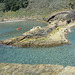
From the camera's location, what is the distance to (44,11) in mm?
106375

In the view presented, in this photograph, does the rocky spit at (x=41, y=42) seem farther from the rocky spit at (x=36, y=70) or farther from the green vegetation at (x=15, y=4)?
the green vegetation at (x=15, y=4)

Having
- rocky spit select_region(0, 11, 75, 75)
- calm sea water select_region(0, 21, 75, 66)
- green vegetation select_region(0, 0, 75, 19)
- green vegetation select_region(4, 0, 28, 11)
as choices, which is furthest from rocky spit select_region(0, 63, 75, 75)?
green vegetation select_region(4, 0, 28, 11)

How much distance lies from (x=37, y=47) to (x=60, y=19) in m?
37.7

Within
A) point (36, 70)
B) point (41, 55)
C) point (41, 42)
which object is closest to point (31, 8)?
point (41, 42)

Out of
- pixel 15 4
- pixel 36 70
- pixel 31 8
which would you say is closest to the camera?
pixel 36 70

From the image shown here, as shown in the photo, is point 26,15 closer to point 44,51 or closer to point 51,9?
point 51,9

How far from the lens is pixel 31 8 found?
120 m

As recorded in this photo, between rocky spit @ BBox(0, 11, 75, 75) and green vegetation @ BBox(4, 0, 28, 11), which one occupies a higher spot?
green vegetation @ BBox(4, 0, 28, 11)

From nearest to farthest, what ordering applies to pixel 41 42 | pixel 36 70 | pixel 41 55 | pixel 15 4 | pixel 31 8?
1. pixel 36 70
2. pixel 41 55
3. pixel 41 42
4. pixel 31 8
5. pixel 15 4

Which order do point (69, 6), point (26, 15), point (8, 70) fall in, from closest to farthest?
point (8, 70), point (69, 6), point (26, 15)

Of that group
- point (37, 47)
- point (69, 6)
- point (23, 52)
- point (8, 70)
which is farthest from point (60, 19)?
point (8, 70)

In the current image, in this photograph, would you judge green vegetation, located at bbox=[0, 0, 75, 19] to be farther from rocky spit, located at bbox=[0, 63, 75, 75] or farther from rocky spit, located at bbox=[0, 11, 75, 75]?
rocky spit, located at bbox=[0, 63, 75, 75]

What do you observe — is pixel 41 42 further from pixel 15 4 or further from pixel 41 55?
pixel 15 4

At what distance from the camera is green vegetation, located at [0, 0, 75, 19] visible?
332 ft
